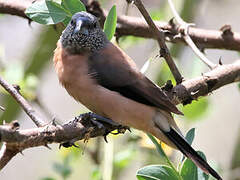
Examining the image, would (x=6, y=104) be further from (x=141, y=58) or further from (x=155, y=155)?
(x=141, y=58)

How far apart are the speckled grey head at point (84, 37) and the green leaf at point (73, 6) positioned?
0.17m

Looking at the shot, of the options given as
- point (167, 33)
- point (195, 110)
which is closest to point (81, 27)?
point (167, 33)

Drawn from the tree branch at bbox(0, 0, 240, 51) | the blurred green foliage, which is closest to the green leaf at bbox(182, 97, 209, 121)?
the tree branch at bbox(0, 0, 240, 51)

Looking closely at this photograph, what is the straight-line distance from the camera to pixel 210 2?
5617 mm

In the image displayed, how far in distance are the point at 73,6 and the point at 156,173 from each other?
3.43 ft

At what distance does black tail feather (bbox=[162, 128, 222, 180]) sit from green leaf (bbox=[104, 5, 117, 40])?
606 mm

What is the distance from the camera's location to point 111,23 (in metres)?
2.95

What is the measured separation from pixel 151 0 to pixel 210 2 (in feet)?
1.98

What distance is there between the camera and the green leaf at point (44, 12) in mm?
2859

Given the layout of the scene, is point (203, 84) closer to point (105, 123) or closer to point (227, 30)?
point (105, 123)

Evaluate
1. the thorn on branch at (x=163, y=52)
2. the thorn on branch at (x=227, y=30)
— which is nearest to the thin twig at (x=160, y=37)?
the thorn on branch at (x=163, y=52)

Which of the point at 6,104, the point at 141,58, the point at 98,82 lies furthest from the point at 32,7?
the point at 141,58

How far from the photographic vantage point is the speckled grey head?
319cm

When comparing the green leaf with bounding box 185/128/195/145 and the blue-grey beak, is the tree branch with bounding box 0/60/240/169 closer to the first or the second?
the green leaf with bounding box 185/128/195/145
